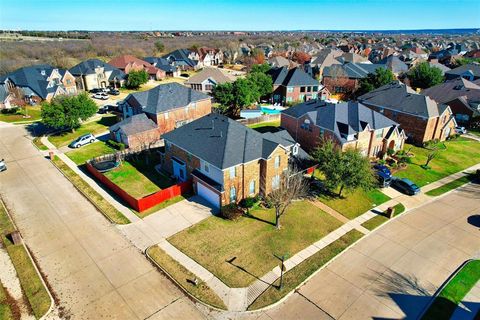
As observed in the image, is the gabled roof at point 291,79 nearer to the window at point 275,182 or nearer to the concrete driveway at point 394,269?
the window at point 275,182

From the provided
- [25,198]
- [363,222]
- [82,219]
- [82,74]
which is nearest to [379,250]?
[363,222]

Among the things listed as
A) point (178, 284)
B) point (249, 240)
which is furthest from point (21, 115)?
point (249, 240)

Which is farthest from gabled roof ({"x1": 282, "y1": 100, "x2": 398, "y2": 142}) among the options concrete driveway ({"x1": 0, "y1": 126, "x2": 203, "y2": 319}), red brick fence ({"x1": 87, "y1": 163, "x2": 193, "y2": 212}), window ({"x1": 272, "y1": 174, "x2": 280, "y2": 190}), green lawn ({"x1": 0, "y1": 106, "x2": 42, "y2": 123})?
green lawn ({"x1": 0, "y1": 106, "x2": 42, "y2": 123})

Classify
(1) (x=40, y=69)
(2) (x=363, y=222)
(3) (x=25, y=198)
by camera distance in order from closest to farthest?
(2) (x=363, y=222) → (3) (x=25, y=198) → (1) (x=40, y=69)

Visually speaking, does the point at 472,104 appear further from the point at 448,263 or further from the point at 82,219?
the point at 82,219

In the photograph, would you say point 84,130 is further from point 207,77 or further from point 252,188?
point 207,77

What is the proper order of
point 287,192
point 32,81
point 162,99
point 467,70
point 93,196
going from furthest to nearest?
point 467,70, point 32,81, point 162,99, point 93,196, point 287,192
